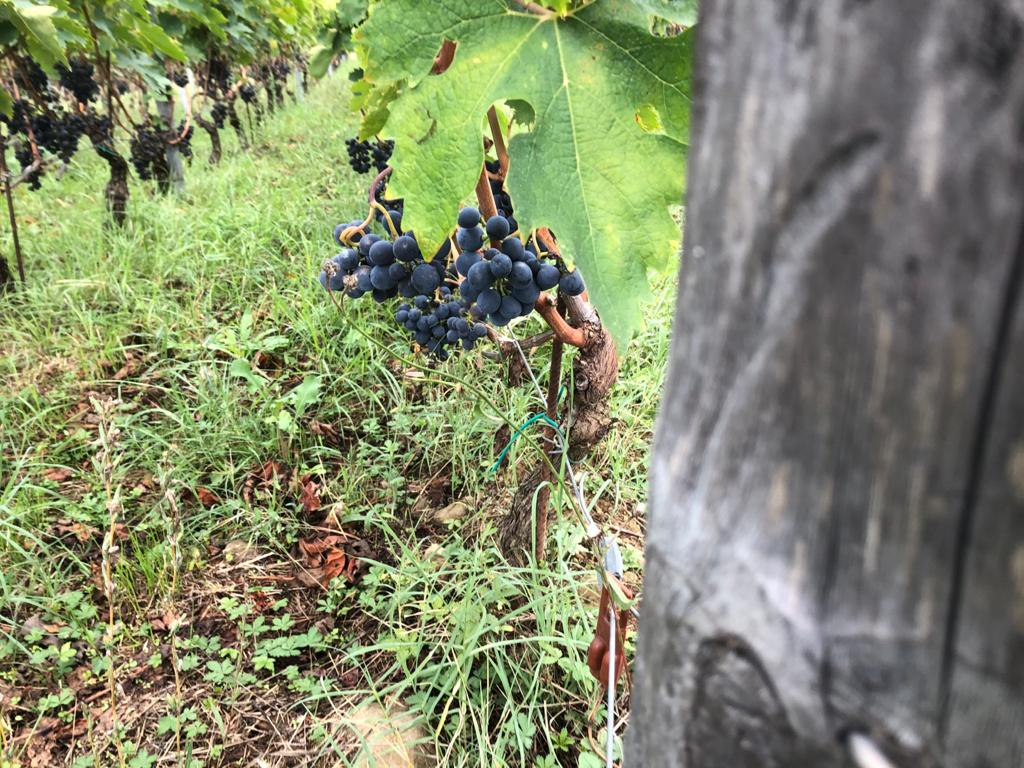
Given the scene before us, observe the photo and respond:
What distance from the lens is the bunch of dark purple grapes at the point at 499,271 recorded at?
1.22 m

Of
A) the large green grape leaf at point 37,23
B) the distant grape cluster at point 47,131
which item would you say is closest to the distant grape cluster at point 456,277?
the large green grape leaf at point 37,23

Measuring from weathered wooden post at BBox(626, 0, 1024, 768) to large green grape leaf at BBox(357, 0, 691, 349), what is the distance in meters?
0.57

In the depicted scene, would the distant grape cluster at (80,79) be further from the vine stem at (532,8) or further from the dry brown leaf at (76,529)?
the vine stem at (532,8)

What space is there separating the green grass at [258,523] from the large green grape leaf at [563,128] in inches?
23.0

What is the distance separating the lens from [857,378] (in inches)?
11.4

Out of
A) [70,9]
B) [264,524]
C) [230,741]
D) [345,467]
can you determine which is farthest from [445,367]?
[70,9]

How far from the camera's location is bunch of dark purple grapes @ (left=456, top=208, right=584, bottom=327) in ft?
3.99

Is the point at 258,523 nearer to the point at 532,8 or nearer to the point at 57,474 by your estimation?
the point at 57,474

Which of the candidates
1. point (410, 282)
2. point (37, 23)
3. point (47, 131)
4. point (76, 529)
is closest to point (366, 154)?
point (37, 23)

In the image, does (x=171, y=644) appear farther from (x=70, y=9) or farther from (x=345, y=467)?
(x=70, y=9)

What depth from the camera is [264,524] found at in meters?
2.27

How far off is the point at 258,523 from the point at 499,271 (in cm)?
156

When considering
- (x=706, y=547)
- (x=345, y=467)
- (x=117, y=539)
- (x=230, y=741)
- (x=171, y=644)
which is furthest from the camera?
(x=345, y=467)

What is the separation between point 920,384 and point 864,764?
20 cm
